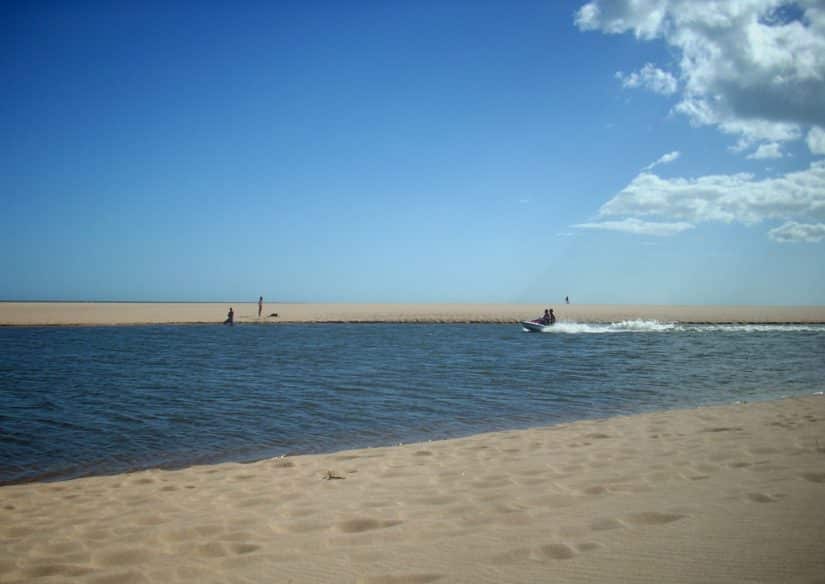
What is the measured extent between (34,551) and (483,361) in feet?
61.7

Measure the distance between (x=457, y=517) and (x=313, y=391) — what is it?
1058 centimetres

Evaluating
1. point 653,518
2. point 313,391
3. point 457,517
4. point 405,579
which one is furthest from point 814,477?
point 313,391

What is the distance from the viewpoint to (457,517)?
14.8ft

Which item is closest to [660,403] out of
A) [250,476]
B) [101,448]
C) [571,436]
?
[571,436]

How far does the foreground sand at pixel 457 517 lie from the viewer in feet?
11.2

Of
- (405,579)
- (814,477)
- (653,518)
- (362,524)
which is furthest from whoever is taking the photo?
(814,477)

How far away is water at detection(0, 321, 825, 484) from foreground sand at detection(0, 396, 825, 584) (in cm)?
207

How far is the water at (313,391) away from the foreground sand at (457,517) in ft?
6.78

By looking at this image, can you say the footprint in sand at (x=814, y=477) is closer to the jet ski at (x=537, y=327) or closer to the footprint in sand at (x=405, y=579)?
the footprint in sand at (x=405, y=579)

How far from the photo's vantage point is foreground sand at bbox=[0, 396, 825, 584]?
11.2 feet

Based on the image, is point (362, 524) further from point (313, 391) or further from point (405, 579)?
point (313, 391)

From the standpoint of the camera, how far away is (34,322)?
44.6 m


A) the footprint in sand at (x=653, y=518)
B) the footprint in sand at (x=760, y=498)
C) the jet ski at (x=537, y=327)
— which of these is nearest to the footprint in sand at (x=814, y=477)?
the footprint in sand at (x=760, y=498)

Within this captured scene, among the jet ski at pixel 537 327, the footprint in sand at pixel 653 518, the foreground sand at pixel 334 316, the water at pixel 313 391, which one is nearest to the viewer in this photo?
the footprint in sand at pixel 653 518
